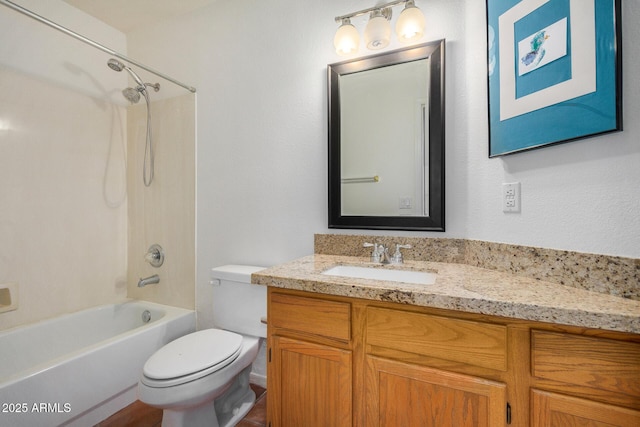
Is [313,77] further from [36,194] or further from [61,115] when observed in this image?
[36,194]

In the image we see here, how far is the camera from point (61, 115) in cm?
182

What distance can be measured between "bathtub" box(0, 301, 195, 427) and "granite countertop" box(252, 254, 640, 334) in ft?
3.32

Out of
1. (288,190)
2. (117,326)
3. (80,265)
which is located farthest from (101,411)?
(288,190)

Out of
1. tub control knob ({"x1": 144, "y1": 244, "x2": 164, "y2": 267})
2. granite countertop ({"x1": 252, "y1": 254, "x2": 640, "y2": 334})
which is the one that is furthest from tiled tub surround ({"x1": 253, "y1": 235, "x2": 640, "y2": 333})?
tub control knob ({"x1": 144, "y1": 244, "x2": 164, "y2": 267})

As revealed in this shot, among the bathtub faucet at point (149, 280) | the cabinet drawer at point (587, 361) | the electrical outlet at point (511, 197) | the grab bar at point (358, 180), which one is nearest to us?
the cabinet drawer at point (587, 361)

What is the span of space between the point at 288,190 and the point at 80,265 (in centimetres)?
154

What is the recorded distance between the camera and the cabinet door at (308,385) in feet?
3.19

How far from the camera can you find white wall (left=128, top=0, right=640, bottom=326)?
34.0 inches

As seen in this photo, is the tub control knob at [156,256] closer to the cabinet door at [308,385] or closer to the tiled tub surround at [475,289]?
the tiled tub surround at [475,289]

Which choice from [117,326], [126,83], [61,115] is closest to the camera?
[61,115]

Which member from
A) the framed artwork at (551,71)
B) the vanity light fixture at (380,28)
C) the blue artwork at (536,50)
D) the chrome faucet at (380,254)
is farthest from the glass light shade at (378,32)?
the chrome faucet at (380,254)

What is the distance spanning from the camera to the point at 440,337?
846 mm

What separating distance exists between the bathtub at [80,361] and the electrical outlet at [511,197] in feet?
6.40

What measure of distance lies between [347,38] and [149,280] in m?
2.03
